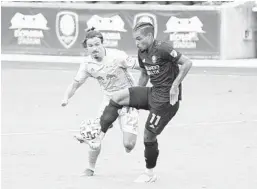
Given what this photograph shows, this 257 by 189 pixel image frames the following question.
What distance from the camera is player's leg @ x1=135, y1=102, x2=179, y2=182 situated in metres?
8.31

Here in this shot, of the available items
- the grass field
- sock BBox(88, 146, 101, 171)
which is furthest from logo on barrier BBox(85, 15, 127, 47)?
A: sock BBox(88, 146, 101, 171)

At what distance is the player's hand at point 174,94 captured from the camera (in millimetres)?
8117

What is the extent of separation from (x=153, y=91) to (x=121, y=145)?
292 cm

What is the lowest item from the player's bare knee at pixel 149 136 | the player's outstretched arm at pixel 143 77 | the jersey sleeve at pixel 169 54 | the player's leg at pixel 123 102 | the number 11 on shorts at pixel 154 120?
the player's bare knee at pixel 149 136

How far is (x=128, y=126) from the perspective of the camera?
873cm

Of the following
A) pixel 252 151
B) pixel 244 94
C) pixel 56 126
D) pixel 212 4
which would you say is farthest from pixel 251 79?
pixel 252 151

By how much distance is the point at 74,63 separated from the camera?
27750mm

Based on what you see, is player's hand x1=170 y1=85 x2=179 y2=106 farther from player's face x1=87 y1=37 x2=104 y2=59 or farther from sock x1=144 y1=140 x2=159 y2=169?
player's face x1=87 y1=37 x2=104 y2=59

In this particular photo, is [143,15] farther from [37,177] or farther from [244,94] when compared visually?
[37,177]

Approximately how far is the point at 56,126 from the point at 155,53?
5.30m

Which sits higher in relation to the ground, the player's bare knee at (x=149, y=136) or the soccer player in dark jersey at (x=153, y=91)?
the soccer player in dark jersey at (x=153, y=91)

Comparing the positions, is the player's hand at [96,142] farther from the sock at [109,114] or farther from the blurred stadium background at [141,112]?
the blurred stadium background at [141,112]

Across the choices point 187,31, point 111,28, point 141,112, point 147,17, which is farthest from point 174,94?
point 111,28

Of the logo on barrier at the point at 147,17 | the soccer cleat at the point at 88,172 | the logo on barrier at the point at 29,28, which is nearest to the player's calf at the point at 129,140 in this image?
the soccer cleat at the point at 88,172
